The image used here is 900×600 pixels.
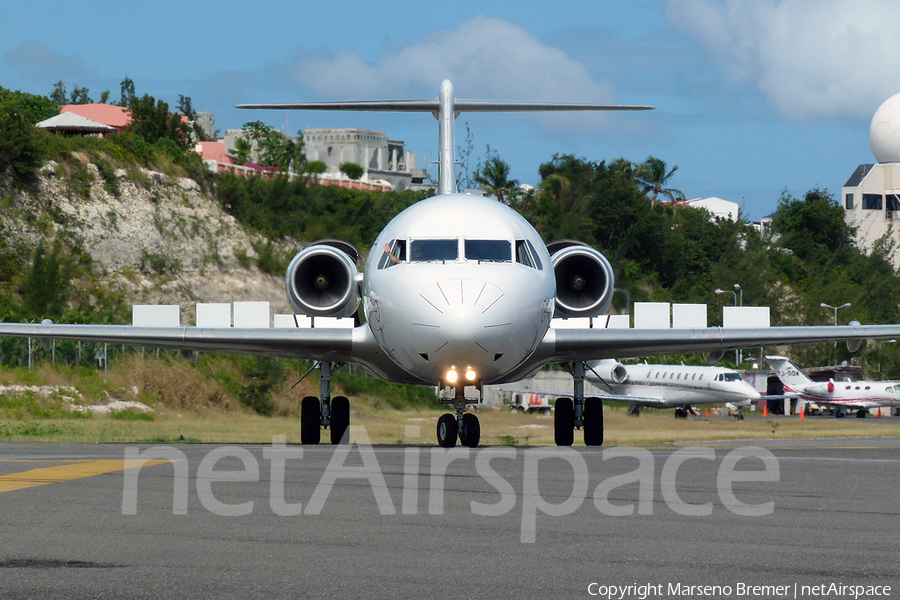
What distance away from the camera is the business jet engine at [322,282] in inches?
811

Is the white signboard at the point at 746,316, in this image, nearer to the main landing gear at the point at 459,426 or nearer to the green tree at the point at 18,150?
the main landing gear at the point at 459,426

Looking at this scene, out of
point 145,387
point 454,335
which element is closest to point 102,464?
point 454,335

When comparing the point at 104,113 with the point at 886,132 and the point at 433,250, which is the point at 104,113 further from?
the point at 433,250

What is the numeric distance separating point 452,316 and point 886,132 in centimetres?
10016

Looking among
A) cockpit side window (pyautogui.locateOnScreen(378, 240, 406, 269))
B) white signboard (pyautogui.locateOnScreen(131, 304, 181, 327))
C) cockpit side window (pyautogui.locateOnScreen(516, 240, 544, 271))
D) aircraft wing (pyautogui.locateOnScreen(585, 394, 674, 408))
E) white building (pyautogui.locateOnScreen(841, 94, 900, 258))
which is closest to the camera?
cockpit side window (pyautogui.locateOnScreen(516, 240, 544, 271))

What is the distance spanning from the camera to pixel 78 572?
6016 mm

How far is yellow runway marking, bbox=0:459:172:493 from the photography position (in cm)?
1069

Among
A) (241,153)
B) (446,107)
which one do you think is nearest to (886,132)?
(241,153)

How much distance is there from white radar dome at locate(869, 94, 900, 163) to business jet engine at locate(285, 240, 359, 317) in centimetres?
9094

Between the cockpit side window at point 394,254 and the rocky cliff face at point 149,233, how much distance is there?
137ft

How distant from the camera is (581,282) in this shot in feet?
67.1

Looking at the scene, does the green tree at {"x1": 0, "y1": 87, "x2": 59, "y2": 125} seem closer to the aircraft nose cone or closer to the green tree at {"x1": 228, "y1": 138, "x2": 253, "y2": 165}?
the green tree at {"x1": 228, "y1": 138, "x2": 253, "y2": 165}

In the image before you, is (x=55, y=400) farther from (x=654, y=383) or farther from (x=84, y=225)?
(x=654, y=383)

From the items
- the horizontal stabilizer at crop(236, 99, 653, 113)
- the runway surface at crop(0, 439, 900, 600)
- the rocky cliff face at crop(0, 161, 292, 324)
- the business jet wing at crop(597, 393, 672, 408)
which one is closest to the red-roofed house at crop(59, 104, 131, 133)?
the rocky cliff face at crop(0, 161, 292, 324)
